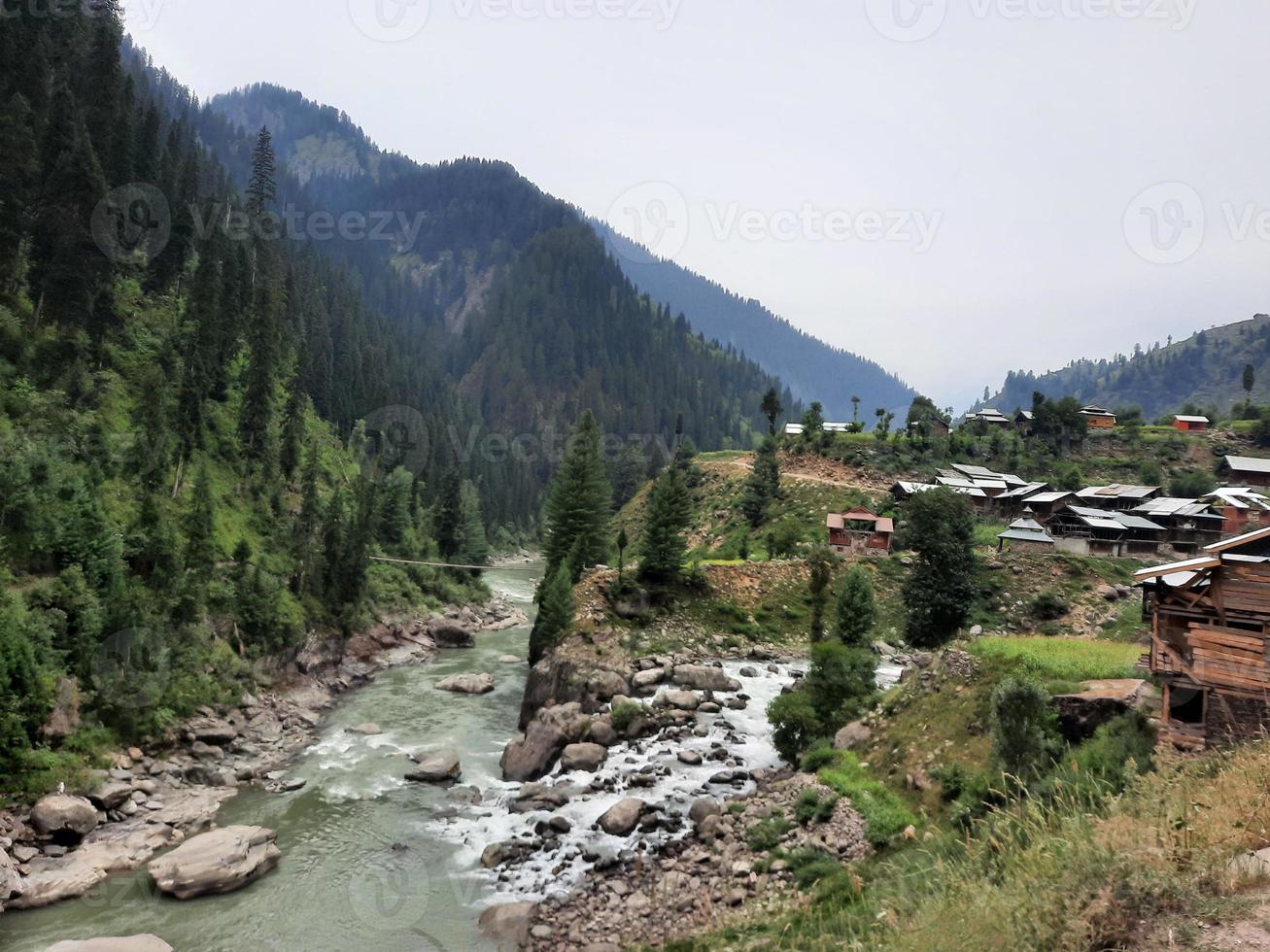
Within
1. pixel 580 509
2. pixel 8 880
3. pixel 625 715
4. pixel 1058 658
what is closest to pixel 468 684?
pixel 580 509

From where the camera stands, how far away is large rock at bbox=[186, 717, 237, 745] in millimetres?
32781

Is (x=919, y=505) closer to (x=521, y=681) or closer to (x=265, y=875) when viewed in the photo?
(x=521, y=681)

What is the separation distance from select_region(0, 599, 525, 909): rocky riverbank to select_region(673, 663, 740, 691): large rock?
1826 cm

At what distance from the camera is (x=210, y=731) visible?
33.3 metres

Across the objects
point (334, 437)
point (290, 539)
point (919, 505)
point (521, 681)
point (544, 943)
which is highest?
point (334, 437)

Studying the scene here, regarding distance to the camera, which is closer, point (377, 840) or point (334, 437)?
point (377, 840)

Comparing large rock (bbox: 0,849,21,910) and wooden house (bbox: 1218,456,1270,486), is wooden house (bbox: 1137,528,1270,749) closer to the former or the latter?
large rock (bbox: 0,849,21,910)

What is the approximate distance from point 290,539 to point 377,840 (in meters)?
34.6

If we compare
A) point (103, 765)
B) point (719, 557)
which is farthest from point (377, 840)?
point (719, 557)

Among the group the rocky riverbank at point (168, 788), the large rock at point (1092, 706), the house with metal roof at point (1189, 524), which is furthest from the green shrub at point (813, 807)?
the house with metal roof at point (1189, 524)

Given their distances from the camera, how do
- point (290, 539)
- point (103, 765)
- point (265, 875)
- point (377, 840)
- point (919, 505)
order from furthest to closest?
point (290, 539), point (919, 505), point (103, 765), point (377, 840), point (265, 875)

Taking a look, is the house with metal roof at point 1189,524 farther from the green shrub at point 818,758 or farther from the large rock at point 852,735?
the green shrub at point 818,758

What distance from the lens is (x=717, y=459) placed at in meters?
115

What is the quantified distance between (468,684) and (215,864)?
24.9m
